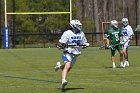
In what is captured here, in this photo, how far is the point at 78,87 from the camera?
15219 mm

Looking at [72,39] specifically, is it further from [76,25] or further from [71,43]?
[76,25]

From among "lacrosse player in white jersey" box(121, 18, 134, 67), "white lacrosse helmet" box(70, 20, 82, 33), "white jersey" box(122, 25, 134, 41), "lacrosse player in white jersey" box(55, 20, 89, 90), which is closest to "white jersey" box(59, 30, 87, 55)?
"lacrosse player in white jersey" box(55, 20, 89, 90)

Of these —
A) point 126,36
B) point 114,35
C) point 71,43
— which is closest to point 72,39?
point 71,43

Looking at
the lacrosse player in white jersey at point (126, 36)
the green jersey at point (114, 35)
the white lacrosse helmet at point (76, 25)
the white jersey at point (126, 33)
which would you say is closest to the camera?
the white lacrosse helmet at point (76, 25)

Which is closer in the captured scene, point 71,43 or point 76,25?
point 76,25

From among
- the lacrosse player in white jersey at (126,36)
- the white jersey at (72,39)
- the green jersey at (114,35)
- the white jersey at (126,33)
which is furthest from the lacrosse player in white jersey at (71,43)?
the white jersey at (126,33)

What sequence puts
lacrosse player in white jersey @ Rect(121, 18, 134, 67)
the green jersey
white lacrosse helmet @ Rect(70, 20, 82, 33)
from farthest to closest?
lacrosse player in white jersey @ Rect(121, 18, 134, 67) < the green jersey < white lacrosse helmet @ Rect(70, 20, 82, 33)

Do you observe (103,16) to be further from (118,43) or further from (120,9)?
→ (118,43)

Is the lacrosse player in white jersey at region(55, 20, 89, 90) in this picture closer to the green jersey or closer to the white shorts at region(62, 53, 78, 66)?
the white shorts at region(62, 53, 78, 66)

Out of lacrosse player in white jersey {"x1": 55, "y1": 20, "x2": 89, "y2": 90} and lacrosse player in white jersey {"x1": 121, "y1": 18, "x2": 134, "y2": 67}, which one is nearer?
lacrosse player in white jersey {"x1": 55, "y1": 20, "x2": 89, "y2": 90}

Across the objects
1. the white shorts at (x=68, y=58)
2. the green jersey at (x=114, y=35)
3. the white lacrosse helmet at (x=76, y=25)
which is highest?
the white lacrosse helmet at (x=76, y=25)

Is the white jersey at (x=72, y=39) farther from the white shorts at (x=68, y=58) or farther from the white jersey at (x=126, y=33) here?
the white jersey at (x=126, y=33)

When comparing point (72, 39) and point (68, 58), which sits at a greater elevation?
point (72, 39)

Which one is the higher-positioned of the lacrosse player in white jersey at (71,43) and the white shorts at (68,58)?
the lacrosse player in white jersey at (71,43)
